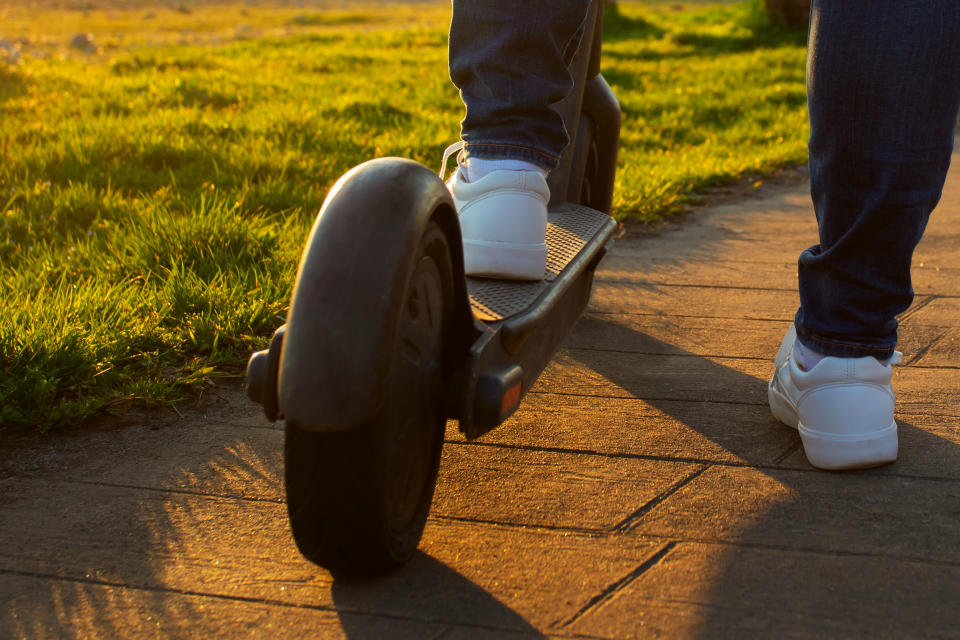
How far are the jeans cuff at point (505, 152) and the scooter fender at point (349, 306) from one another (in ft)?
1.81

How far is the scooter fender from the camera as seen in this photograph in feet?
3.58

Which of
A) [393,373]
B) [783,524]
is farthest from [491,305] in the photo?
[783,524]

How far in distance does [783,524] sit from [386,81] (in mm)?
5728

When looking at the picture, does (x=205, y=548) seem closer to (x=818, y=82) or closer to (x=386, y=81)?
(x=818, y=82)

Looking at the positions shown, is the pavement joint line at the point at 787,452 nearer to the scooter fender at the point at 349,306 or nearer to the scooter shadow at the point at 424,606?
the scooter shadow at the point at 424,606

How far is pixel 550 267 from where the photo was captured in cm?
178

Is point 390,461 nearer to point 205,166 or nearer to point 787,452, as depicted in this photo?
point 787,452

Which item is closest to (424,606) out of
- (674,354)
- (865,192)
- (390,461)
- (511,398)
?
(390,461)

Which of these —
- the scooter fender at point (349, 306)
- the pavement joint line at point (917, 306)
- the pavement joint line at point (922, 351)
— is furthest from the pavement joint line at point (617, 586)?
the pavement joint line at point (917, 306)

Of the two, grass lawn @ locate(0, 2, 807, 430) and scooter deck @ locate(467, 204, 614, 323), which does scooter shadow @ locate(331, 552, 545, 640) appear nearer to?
scooter deck @ locate(467, 204, 614, 323)

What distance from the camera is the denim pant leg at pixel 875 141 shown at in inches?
57.4

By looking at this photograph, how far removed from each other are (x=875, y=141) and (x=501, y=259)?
1.98 ft

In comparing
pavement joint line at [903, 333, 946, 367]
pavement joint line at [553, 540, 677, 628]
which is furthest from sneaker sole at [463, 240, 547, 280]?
pavement joint line at [903, 333, 946, 367]

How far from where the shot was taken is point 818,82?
1544mm
